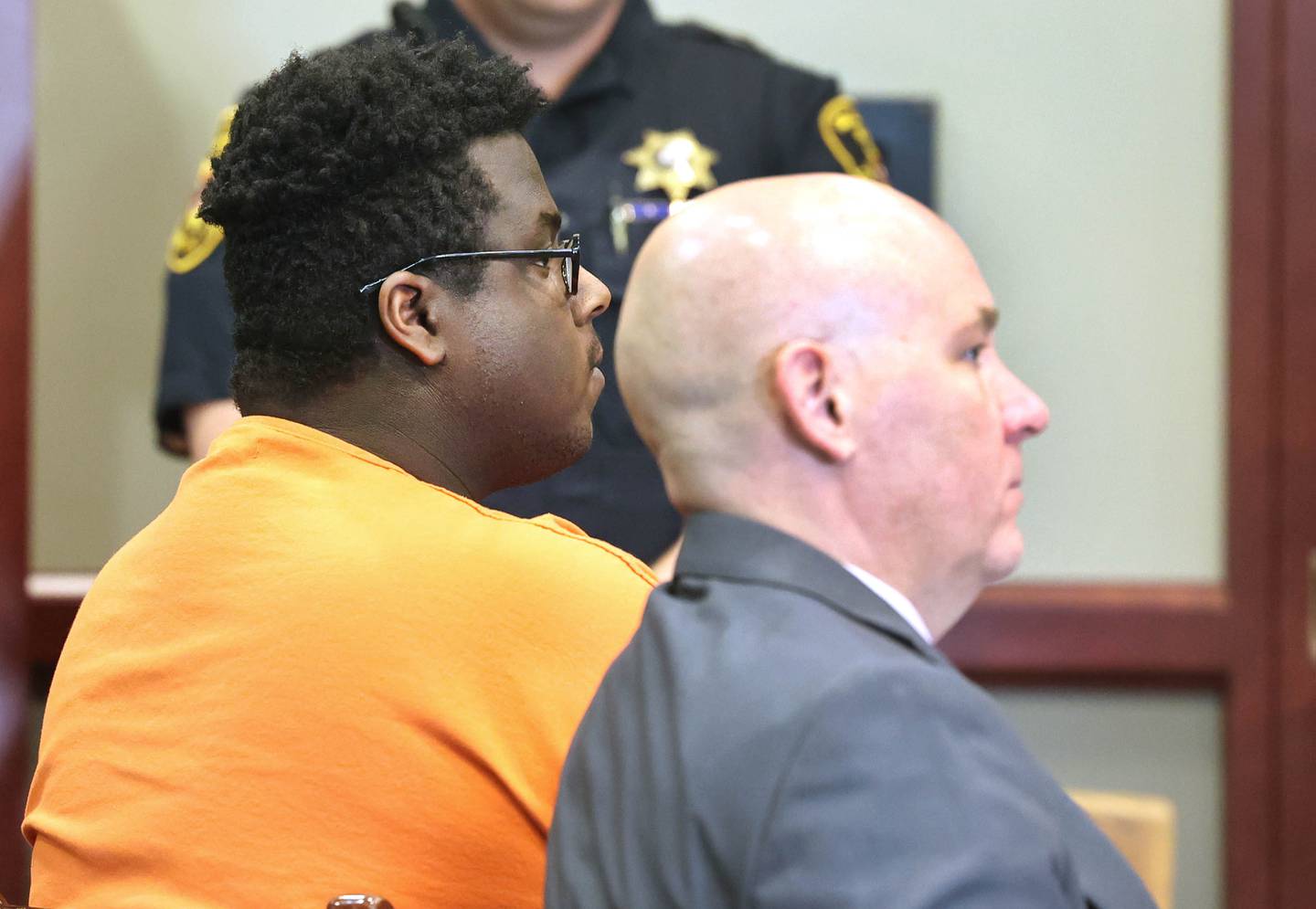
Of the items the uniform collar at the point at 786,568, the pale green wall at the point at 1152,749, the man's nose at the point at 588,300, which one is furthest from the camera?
the pale green wall at the point at 1152,749

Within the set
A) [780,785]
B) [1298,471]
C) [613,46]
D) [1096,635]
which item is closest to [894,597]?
[780,785]

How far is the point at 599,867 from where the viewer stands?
0.72 metres

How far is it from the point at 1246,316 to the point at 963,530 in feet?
5.59

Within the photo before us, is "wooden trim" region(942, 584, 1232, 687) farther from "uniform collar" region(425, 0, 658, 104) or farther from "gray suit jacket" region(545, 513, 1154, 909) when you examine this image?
"gray suit jacket" region(545, 513, 1154, 909)

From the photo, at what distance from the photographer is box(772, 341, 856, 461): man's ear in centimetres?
75

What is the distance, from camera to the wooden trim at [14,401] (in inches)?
86.7

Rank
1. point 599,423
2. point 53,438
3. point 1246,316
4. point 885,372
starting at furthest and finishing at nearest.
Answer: point 53,438 < point 1246,316 < point 599,423 < point 885,372

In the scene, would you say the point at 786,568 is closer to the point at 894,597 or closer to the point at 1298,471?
the point at 894,597

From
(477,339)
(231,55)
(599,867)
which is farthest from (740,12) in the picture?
(599,867)

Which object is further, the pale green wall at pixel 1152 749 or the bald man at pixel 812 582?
the pale green wall at pixel 1152 749

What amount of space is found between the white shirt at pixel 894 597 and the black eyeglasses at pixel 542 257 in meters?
0.35

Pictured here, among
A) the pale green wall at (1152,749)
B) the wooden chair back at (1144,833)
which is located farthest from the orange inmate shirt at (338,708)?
the pale green wall at (1152,749)

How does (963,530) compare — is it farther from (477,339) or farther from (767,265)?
(477,339)

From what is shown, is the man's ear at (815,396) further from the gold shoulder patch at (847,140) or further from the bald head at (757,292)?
the gold shoulder patch at (847,140)
